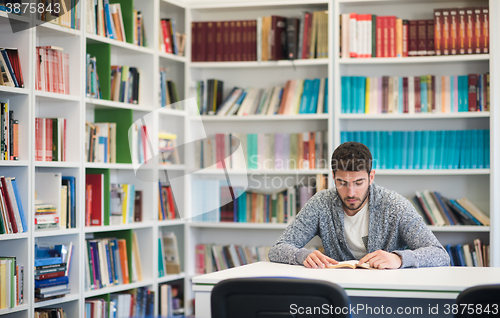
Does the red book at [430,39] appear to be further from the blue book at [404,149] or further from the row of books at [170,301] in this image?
the row of books at [170,301]

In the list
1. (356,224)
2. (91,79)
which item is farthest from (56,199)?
(356,224)

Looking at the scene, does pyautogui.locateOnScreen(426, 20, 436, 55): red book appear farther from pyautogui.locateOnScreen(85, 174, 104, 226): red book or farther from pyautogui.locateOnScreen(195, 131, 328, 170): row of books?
pyautogui.locateOnScreen(85, 174, 104, 226): red book

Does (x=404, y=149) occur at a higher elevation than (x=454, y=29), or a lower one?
lower

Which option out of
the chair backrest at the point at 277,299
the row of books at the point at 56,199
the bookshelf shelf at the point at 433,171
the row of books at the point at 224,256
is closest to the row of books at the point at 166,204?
the row of books at the point at 224,256

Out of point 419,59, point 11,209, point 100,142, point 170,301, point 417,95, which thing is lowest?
point 170,301

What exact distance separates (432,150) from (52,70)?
2.45 metres

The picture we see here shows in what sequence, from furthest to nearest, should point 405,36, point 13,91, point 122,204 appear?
A: point 405,36 < point 122,204 < point 13,91

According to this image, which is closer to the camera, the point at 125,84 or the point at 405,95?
the point at 125,84

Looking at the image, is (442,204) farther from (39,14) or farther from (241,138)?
(39,14)

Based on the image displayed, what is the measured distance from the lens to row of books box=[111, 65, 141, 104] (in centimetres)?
352

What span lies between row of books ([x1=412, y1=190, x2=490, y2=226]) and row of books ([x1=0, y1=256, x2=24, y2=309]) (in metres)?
2.55

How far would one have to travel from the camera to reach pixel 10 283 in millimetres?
2668

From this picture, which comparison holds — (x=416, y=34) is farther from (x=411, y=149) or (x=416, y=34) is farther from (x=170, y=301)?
(x=170, y=301)

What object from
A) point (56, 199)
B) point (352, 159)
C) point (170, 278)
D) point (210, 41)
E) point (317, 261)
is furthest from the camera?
point (210, 41)
